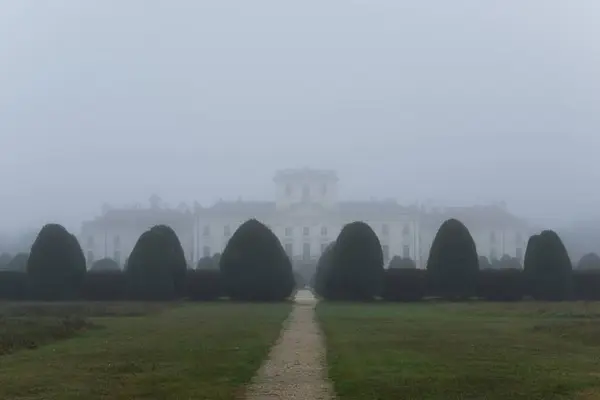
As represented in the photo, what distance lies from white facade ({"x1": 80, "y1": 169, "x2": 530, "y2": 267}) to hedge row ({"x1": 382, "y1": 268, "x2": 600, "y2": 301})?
49.1 m

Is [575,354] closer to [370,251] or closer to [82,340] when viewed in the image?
[82,340]

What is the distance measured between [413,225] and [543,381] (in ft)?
253

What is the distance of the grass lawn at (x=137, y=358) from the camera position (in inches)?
398

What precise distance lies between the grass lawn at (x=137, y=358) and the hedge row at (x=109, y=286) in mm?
11461

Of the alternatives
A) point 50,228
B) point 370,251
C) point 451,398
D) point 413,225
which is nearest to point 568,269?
point 370,251

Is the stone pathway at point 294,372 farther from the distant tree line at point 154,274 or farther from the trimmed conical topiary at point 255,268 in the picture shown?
the distant tree line at point 154,274

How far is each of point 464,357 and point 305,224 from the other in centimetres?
7117

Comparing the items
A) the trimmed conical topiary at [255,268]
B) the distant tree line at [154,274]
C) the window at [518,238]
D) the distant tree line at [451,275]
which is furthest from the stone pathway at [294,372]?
the window at [518,238]

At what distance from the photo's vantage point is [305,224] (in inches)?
→ 3310

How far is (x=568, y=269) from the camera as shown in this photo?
33.0 metres

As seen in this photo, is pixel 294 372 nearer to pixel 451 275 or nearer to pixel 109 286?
pixel 451 275

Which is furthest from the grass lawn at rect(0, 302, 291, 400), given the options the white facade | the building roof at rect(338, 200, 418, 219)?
the building roof at rect(338, 200, 418, 219)

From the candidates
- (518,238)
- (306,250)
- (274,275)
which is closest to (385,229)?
(306,250)

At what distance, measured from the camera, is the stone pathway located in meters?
10.1
